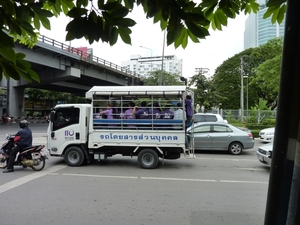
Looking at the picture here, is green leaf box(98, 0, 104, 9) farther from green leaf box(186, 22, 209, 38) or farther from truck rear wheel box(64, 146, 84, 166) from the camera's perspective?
truck rear wheel box(64, 146, 84, 166)

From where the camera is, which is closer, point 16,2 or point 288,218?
point 288,218

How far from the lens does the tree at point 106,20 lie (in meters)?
1.75

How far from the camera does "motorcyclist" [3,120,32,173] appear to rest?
782 centimetres

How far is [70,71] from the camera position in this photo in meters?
28.5

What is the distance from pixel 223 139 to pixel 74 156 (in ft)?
21.2

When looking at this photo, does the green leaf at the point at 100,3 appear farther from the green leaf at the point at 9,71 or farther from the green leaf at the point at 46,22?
the green leaf at the point at 9,71

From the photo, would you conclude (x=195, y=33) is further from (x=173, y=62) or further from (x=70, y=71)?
(x=173, y=62)

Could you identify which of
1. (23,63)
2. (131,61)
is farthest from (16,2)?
(131,61)

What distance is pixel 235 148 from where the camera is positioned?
1159 centimetres

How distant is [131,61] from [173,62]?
1259cm

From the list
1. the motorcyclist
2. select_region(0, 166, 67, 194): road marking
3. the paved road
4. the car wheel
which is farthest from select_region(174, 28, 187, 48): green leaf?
the car wheel

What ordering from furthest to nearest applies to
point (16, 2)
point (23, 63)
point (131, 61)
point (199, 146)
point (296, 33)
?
point (131, 61) → point (199, 146) → point (16, 2) → point (23, 63) → point (296, 33)

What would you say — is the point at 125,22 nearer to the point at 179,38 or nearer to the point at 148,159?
the point at 179,38

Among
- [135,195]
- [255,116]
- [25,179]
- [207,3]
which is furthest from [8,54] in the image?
[255,116]
